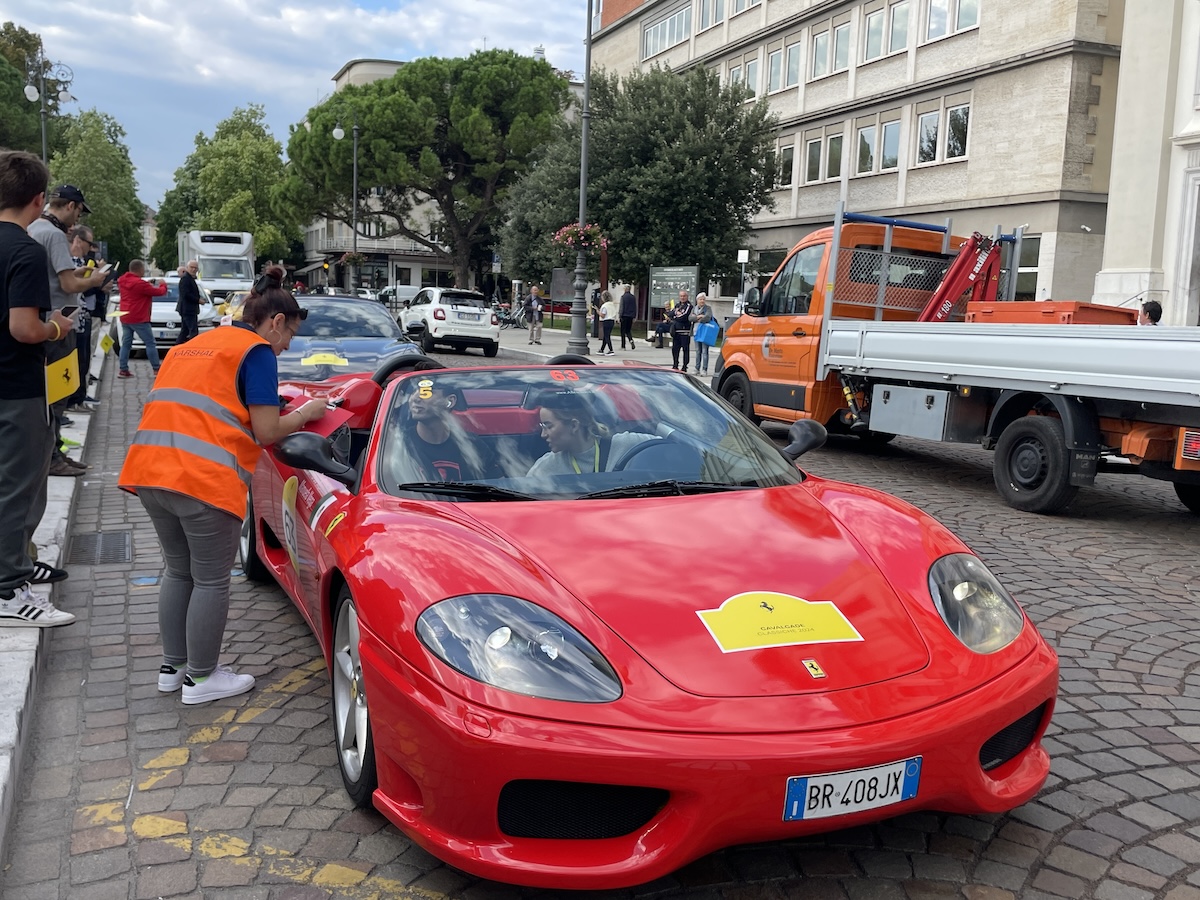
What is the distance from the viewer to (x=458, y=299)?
26531 mm

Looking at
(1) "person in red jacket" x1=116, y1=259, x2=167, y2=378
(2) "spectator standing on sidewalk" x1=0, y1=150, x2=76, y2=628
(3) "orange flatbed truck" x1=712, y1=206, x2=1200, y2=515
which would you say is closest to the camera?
(2) "spectator standing on sidewalk" x1=0, y1=150, x2=76, y2=628

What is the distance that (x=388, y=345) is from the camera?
438 inches

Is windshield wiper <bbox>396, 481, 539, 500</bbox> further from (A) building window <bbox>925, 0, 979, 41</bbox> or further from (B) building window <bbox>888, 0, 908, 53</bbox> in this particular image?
(B) building window <bbox>888, 0, 908, 53</bbox>

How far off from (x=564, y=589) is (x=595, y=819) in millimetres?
611

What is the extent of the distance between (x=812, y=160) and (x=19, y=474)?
115 feet

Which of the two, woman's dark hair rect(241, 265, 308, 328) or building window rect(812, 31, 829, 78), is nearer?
woman's dark hair rect(241, 265, 308, 328)

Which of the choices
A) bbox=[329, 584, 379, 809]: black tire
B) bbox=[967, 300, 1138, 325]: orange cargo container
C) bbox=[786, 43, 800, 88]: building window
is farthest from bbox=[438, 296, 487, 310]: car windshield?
bbox=[329, 584, 379, 809]: black tire

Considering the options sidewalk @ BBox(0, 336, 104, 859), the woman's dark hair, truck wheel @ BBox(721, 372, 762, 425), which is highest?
the woman's dark hair

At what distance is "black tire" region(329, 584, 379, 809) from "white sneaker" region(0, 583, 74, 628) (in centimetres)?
176

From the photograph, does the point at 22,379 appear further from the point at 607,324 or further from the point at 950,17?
the point at 950,17

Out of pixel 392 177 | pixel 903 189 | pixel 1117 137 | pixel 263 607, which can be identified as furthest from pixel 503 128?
pixel 263 607

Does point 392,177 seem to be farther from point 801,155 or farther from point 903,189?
point 903,189

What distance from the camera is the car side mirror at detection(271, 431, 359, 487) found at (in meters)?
3.46

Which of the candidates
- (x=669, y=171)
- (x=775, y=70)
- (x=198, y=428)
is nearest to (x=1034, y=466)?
(x=198, y=428)
